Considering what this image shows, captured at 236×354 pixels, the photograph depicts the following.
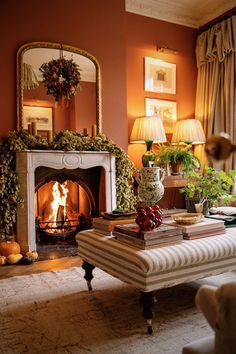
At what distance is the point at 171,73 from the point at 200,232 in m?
3.50

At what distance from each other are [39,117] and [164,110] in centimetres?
198

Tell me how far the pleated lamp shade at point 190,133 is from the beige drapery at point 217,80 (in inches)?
10.9

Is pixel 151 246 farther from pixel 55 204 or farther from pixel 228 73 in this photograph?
pixel 228 73

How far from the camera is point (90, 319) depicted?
1.83m

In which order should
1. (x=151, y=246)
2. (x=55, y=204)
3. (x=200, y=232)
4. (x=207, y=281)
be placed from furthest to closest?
(x=55, y=204) < (x=207, y=281) < (x=200, y=232) < (x=151, y=246)

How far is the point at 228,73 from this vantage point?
4.37 meters

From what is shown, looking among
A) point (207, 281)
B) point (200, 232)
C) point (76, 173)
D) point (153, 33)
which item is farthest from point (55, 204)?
point (153, 33)

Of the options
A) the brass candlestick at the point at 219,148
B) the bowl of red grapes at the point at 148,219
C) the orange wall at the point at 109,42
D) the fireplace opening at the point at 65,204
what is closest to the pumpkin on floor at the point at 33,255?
the fireplace opening at the point at 65,204

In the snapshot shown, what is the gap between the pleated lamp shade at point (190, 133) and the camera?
173 inches

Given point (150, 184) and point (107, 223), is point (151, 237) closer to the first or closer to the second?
point (107, 223)

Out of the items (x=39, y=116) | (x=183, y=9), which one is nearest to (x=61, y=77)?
(x=39, y=116)

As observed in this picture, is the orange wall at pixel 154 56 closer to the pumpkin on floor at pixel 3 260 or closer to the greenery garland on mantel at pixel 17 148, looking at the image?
the greenery garland on mantel at pixel 17 148

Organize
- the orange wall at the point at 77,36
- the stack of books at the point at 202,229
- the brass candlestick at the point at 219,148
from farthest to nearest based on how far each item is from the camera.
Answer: the orange wall at the point at 77,36 < the stack of books at the point at 202,229 < the brass candlestick at the point at 219,148

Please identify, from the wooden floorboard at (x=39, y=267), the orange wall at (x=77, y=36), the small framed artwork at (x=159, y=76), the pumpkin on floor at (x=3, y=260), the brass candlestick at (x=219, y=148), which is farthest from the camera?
the small framed artwork at (x=159, y=76)
